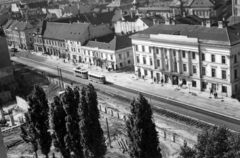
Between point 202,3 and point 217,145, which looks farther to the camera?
point 202,3

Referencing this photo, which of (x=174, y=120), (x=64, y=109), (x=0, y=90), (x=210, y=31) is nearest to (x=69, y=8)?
(x=0, y=90)

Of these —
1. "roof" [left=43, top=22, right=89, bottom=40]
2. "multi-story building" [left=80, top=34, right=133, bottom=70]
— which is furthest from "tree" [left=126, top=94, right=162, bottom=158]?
"roof" [left=43, top=22, right=89, bottom=40]

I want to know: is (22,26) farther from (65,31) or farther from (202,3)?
(202,3)

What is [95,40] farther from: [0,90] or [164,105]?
[164,105]

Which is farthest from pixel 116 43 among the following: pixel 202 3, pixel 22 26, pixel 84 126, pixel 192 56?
pixel 22 26

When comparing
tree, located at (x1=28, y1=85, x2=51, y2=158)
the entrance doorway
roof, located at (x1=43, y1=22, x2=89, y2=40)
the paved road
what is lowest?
the paved road

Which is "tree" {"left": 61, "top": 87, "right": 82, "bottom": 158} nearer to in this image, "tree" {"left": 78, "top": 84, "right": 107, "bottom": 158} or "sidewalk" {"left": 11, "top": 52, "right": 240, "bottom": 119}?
"tree" {"left": 78, "top": 84, "right": 107, "bottom": 158}
